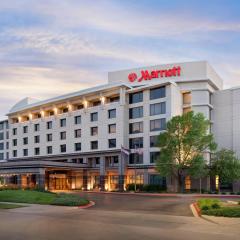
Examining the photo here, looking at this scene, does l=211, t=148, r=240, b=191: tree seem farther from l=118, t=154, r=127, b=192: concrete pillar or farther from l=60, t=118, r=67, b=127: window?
l=60, t=118, r=67, b=127: window

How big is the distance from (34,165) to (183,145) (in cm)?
2618

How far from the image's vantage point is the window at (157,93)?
66.1 m

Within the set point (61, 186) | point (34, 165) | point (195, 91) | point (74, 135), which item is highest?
point (195, 91)

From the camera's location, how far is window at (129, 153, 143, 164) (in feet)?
225

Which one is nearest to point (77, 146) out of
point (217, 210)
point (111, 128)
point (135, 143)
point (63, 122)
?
point (63, 122)

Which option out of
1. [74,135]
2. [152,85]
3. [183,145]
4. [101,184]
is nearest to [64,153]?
[74,135]

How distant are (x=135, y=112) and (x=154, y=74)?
25.2ft

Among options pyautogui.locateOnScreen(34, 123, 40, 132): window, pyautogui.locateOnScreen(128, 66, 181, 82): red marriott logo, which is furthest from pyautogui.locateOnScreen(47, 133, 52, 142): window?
pyautogui.locateOnScreen(128, 66, 181, 82): red marriott logo

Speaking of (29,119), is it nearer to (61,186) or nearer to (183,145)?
(61,186)

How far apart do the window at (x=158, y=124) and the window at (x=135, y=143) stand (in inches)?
129

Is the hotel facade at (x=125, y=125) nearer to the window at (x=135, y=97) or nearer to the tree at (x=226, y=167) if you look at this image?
the window at (x=135, y=97)

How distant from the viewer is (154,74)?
6862 centimetres

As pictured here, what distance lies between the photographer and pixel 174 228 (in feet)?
66.1

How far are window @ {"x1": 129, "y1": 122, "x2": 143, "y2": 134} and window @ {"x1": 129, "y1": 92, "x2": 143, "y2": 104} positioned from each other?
4.13 metres
